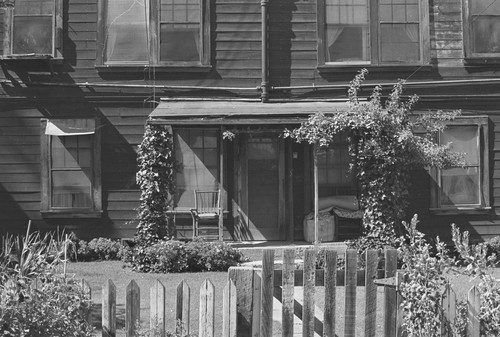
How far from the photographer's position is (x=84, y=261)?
14.8m

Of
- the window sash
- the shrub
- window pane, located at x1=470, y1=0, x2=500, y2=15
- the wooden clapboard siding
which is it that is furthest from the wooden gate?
window pane, located at x1=470, y1=0, x2=500, y2=15

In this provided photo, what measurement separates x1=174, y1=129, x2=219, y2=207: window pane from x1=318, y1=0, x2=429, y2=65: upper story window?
3312 millimetres

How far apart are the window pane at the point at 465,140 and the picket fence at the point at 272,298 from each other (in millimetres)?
10559

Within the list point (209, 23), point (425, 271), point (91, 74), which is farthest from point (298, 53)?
point (425, 271)

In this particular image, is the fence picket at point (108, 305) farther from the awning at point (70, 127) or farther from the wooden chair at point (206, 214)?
the awning at point (70, 127)

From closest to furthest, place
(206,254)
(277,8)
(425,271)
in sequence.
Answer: (425,271), (206,254), (277,8)

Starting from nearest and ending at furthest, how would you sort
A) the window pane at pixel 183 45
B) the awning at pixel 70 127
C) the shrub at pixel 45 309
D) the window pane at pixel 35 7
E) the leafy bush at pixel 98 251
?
the shrub at pixel 45 309 → the leafy bush at pixel 98 251 → the awning at pixel 70 127 → the window pane at pixel 35 7 → the window pane at pixel 183 45

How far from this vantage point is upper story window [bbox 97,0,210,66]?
620 inches

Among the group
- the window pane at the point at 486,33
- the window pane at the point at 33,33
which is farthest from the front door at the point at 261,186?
the window pane at the point at 486,33

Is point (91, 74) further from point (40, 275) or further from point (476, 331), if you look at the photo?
point (476, 331)

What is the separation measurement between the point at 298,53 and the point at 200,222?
432 centimetres

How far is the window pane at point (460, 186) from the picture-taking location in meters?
15.9

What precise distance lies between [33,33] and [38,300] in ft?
36.9

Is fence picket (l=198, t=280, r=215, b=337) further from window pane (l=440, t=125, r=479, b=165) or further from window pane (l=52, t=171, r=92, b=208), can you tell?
window pane (l=440, t=125, r=479, b=165)
